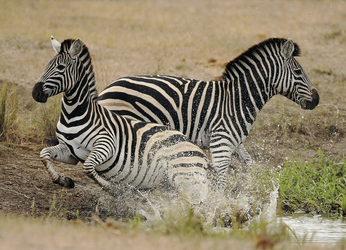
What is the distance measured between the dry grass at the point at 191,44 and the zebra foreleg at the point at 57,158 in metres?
2.53

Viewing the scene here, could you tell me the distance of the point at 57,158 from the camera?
602 centimetres

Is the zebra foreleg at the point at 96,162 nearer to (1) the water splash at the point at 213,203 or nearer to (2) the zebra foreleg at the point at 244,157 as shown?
(1) the water splash at the point at 213,203

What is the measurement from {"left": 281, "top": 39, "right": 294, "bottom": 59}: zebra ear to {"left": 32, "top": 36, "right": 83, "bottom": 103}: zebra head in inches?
115

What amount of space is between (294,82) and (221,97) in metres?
1.08

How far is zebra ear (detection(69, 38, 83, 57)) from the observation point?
607 centimetres

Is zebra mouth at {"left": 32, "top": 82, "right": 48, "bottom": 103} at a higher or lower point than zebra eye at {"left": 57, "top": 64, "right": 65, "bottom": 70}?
lower

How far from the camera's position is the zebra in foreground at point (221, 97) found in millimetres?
7020

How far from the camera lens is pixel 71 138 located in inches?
236

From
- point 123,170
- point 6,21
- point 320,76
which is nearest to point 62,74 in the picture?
point 123,170

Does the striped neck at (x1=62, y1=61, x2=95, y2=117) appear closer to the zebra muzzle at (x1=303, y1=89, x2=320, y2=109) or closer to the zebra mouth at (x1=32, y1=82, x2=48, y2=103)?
the zebra mouth at (x1=32, y1=82, x2=48, y2=103)

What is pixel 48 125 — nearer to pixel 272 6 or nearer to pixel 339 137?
pixel 339 137

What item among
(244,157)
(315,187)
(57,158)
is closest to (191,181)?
(57,158)

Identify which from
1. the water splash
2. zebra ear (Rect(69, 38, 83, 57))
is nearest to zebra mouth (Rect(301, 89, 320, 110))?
the water splash

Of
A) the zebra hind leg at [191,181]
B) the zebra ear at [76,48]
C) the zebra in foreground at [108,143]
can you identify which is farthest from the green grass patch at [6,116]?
the zebra hind leg at [191,181]
